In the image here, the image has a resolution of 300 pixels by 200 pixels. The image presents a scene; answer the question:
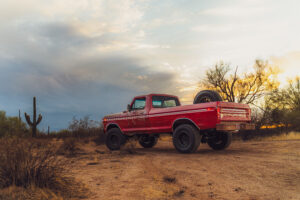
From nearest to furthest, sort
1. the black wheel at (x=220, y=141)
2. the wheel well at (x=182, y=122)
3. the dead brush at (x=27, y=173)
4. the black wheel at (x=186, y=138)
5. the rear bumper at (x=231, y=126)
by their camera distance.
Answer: the dead brush at (x=27, y=173)
the rear bumper at (x=231, y=126)
the black wheel at (x=186, y=138)
the wheel well at (x=182, y=122)
the black wheel at (x=220, y=141)

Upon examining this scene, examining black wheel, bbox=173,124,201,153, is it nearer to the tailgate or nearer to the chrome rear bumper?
the chrome rear bumper

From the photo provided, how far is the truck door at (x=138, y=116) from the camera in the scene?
33.8 feet

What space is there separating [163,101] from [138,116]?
47.1 inches

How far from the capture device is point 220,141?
34.1ft

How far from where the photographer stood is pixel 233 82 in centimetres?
2800

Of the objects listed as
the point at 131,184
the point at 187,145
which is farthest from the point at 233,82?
the point at 131,184

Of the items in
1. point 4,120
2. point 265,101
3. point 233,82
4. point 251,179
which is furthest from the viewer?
point 233,82

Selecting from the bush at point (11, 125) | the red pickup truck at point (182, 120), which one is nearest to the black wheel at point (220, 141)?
the red pickup truck at point (182, 120)

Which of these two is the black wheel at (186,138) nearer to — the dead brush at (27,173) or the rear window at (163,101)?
the rear window at (163,101)

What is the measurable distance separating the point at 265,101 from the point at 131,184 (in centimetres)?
2469

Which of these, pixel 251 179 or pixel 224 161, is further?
pixel 224 161

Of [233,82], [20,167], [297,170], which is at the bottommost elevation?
[297,170]

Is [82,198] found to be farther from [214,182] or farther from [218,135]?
[218,135]

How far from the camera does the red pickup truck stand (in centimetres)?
811
